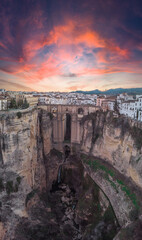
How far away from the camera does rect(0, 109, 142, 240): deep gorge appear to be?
14.1m

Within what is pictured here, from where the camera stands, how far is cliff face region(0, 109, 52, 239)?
14.0 m

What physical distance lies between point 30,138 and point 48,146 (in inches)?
289

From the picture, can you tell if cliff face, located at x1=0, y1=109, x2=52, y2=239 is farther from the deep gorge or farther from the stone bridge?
the stone bridge

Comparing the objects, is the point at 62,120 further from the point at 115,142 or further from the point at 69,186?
the point at 69,186

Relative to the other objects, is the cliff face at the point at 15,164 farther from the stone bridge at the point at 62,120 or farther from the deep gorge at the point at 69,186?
the stone bridge at the point at 62,120

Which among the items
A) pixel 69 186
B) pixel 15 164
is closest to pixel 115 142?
pixel 69 186

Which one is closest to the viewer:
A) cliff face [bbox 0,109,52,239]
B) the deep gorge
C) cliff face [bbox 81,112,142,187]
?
cliff face [bbox 0,109,52,239]

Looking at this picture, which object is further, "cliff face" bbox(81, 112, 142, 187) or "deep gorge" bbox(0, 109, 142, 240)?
"cliff face" bbox(81, 112, 142, 187)

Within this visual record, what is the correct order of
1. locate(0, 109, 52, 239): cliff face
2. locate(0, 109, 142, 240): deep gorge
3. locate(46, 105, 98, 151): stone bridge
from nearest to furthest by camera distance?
locate(0, 109, 52, 239): cliff face → locate(0, 109, 142, 240): deep gorge → locate(46, 105, 98, 151): stone bridge

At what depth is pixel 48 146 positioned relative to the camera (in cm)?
2302

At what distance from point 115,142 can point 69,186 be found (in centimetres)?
1073

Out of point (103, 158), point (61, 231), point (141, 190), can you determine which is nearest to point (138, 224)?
point (141, 190)

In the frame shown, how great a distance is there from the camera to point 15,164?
14828 mm

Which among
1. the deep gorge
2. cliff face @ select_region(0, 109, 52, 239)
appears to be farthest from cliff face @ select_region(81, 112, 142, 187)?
cliff face @ select_region(0, 109, 52, 239)
